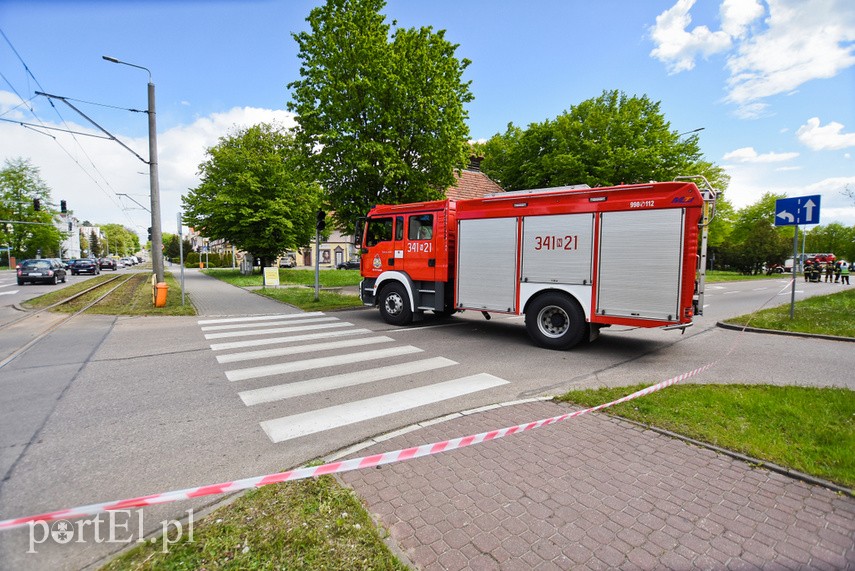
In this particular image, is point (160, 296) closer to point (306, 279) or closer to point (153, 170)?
point (153, 170)

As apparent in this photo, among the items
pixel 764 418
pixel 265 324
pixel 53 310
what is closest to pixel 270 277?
pixel 53 310

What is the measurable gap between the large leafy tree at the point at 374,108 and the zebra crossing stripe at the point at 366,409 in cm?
910

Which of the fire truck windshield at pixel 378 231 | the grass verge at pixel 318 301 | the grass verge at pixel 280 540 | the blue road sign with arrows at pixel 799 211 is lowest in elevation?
the grass verge at pixel 280 540

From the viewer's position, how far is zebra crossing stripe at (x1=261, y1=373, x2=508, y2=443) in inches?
162

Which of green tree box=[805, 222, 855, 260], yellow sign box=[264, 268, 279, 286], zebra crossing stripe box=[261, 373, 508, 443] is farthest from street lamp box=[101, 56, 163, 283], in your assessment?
green tree box=[805, 222, 855, 260]

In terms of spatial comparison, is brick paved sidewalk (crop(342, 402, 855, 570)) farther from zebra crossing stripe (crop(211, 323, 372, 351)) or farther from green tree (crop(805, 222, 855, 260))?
green tree (crop(805, 222, 855, 260))

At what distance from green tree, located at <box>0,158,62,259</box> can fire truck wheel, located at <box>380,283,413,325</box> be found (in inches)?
2563

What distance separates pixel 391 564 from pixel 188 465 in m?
2.16

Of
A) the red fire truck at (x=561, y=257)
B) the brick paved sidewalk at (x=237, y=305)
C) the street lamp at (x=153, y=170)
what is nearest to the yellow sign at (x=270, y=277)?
the brick paved sidewalk at (x=237, y=305)

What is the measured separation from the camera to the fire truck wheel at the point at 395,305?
1021cm

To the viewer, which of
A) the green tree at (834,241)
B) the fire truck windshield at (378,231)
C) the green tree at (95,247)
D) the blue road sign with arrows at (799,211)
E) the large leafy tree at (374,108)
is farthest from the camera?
the green tree at (95,247)

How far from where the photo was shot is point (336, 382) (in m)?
5.64

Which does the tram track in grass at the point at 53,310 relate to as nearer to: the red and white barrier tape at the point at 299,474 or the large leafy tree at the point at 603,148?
the red and white barrier tape at the point at 299,474

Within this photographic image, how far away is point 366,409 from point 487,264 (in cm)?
478
